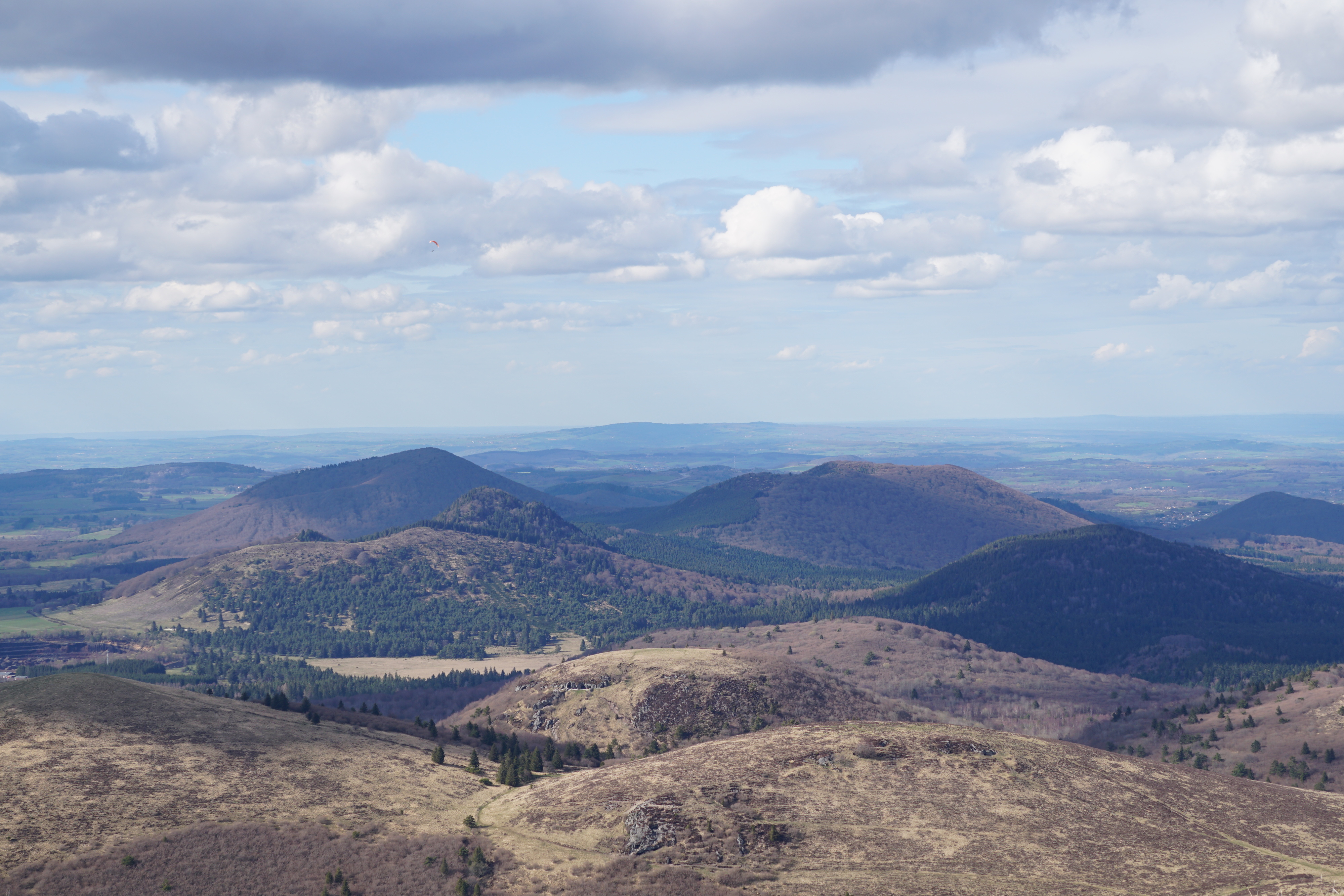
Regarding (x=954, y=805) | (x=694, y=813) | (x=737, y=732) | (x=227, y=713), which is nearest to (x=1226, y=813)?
(x=954, y=805)

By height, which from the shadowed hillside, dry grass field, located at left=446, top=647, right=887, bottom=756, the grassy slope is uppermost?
the shadowed hillside

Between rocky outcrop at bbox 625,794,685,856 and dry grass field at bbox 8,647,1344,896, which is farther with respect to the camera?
rocky outcrop at bbox 625,794,685,856

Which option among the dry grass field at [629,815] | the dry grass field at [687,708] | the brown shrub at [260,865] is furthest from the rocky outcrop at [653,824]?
the dry grass field at [687,708]

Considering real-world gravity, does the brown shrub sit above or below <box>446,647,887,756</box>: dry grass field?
above

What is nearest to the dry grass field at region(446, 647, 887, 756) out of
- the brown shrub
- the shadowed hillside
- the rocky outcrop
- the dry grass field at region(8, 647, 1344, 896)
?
the dry grass field at region(8, 647, 1344, 896)

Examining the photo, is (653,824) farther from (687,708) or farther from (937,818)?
(687,708)

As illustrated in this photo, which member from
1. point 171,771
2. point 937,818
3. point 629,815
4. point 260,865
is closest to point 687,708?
point 629,815

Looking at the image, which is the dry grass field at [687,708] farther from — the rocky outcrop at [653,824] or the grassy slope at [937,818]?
the rocky outcrop at [653,824]

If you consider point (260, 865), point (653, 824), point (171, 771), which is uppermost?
point (171, 771)

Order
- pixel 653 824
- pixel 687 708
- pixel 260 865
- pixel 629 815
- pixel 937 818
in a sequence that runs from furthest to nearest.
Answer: pixel 687 708 → pixel 937 818 → pixel 629 815 → pixel 653 824 → pixel 260 865

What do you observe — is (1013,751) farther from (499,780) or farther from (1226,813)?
(499,780)

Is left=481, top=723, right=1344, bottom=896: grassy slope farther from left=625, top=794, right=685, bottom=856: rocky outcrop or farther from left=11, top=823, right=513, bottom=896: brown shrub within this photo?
left=11, top=823, right=513, bottom=896: brown shrub
